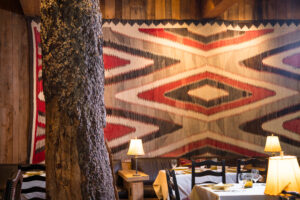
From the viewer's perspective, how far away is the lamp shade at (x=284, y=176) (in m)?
2.79

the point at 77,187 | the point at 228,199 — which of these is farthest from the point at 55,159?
the point at 228,199

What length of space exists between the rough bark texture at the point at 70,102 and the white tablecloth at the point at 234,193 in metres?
1.34

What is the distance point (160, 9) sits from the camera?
7496 millimetres

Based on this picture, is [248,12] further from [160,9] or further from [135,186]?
[135,186]

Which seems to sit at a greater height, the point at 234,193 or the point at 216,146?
the point at 234,193

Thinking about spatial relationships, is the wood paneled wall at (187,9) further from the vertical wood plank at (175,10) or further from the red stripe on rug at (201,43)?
the red stripe on rug at (201,43)

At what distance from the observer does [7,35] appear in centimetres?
684

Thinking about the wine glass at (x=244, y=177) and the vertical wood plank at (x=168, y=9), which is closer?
the wine glass at (x=244, y=177)

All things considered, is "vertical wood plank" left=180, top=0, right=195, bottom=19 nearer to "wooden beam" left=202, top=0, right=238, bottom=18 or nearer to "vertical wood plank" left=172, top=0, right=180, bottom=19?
"vertical wood plank" left=172, top=0, right=180, bottom=19

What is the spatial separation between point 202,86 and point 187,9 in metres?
1.35

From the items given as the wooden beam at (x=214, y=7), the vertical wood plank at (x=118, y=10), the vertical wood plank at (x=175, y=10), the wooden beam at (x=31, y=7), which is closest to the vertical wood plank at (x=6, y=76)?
the wooden beam at (x=31, y=7)

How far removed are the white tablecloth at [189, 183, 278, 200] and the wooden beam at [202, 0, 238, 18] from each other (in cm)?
318

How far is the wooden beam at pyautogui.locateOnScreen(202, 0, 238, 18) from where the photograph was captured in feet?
21.6

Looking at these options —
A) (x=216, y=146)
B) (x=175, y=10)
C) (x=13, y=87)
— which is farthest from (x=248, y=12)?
(x=13, y=87)
